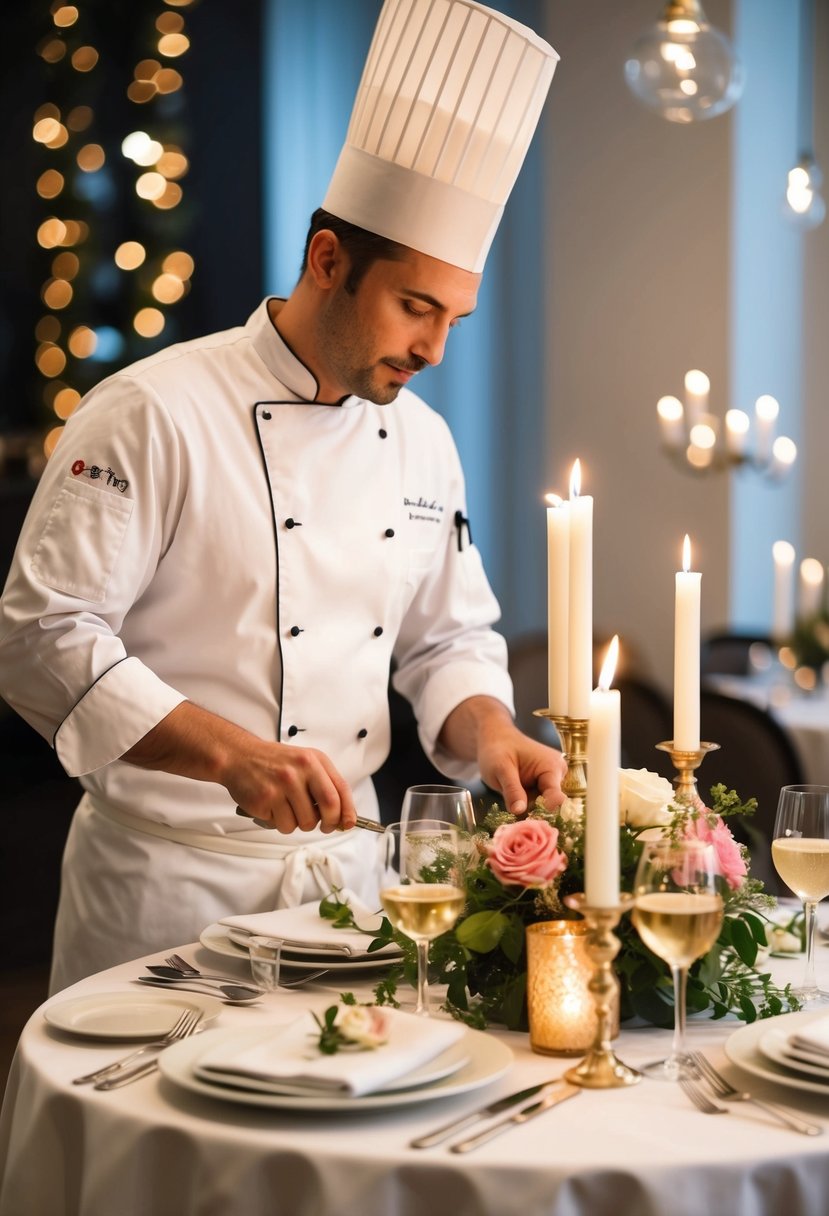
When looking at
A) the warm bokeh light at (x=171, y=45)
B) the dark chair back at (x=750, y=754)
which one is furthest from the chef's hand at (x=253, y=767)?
the warm bokeh light at (x=171, y=45)

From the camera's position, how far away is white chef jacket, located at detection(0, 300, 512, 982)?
1.83m

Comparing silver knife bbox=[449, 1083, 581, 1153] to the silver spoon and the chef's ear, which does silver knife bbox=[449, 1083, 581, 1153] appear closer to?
the silver spoon

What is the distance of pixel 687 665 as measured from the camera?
1.58m

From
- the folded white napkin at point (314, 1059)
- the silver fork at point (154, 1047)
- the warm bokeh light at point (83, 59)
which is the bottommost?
the silver fork at point (154, 1047)

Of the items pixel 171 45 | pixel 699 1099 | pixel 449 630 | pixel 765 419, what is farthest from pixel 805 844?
pixel 171 45

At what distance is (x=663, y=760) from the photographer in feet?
10.2

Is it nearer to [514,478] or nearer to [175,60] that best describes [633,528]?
[514,478]

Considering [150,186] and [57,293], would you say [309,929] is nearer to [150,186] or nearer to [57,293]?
[57,293]

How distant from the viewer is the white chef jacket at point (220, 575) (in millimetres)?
1828

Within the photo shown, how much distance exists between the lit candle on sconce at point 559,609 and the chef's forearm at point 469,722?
1.98ft

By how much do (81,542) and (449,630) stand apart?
697mm

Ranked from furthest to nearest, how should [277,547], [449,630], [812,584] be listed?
[812,584], [449,630], [277,547]

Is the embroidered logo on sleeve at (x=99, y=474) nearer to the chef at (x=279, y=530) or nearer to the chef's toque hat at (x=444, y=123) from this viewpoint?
the chef at (x=279, y=530)

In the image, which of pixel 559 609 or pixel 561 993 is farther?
pixel 559 609
